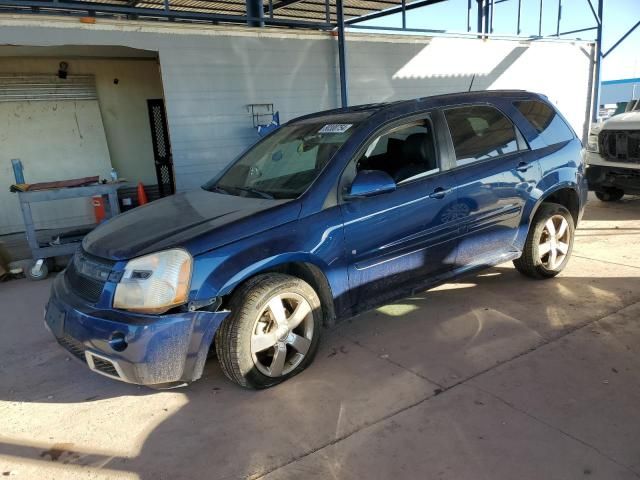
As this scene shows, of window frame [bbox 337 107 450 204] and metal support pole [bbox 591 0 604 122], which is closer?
window frame [bbox 337 107 450 204]

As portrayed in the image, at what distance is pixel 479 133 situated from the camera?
4.16 metres

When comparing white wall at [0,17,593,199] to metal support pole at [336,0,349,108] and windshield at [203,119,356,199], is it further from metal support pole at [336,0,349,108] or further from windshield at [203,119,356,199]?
windshield at [203,119,356,199]

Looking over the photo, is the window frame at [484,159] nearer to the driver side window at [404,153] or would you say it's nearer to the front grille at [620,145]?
the driver side window at [404,153]

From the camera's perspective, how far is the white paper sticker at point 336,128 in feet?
12.2

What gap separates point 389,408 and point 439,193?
5.38ft

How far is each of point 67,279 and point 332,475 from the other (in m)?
2.14

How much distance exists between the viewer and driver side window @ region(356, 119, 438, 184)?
378 cm

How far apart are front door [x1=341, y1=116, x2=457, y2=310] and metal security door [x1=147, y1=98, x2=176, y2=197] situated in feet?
22.6

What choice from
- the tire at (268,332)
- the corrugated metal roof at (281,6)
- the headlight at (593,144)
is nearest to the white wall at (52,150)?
the corrugated metal roof at (281,6)

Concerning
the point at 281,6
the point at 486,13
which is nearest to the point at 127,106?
the point at 281,6

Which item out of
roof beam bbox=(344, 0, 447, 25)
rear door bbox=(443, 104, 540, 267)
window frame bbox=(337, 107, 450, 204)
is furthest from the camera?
roof beam bbox=(344, 0, 447, 25)

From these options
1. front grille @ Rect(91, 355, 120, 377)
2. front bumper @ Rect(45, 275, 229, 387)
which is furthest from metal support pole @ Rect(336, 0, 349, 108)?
front grille @ Rect(91, 355, 120, 377)

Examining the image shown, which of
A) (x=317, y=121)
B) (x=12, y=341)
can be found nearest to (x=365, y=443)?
(x=317, y=121)

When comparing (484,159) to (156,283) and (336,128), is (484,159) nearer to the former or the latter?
(336,128)
